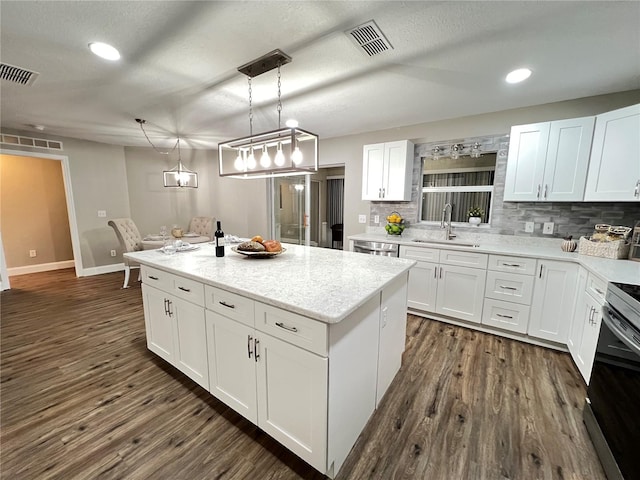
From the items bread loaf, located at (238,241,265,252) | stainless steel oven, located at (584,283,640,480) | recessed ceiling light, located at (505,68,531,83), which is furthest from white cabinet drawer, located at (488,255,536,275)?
bread loaf, located at (238,241,265,252)

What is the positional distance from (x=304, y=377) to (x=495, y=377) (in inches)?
71.1

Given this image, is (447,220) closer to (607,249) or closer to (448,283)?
(448,283)

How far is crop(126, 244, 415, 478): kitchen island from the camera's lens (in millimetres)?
1219

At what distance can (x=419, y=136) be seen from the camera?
11.6ft

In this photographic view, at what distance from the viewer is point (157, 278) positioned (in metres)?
2.05

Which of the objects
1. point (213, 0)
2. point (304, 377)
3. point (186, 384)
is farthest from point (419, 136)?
point (186, 384)

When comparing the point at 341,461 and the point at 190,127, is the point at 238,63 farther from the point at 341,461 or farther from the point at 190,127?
the point at 341,461

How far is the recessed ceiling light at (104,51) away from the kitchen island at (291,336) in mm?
1558

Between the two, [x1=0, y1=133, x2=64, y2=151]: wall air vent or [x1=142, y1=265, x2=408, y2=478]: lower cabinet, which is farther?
[x1=0, y1=133, x2=64, y2=151]: wall air vent

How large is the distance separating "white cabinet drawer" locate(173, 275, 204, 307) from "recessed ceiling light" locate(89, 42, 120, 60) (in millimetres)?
1696

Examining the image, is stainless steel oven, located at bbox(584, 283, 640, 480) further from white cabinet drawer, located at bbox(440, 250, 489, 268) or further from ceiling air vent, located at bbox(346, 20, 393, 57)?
ceiling air vent, located at bbox(346, 20, 393, 57)

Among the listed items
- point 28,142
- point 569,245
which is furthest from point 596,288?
point 28,142

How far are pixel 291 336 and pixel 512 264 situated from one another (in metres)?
2.46

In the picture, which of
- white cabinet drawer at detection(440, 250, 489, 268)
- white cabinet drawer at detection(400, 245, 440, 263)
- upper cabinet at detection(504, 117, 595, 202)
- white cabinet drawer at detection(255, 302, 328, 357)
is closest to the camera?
white cabinet drawer at detection(255, 302, 328, 357)
